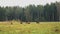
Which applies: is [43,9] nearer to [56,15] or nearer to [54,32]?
[56,15]

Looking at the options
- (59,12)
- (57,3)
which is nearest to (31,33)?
(59,12)

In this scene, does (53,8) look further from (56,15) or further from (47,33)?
(47,33)

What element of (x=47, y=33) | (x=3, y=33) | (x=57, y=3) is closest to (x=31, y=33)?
(x=47, y=33)

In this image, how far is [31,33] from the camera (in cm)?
1673

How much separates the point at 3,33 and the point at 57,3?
126ft

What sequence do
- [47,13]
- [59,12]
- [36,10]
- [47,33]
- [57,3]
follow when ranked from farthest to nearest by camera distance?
[36,10] < [57,3] < [47,13] < [59,12] < [47,33]

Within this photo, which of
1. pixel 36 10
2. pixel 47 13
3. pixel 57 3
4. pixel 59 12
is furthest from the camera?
pixel 36 10

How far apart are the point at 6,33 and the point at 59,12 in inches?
1206

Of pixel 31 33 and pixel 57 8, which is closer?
pixel 31 33

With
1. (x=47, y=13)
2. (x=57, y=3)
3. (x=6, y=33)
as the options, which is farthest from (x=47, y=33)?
(x=57, y=3)

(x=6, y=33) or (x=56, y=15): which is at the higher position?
(x=6, y=33)

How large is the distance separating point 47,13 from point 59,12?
486 cm

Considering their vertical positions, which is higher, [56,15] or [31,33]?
[31,33]

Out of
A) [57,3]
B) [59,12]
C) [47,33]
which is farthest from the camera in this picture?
[57,3]
